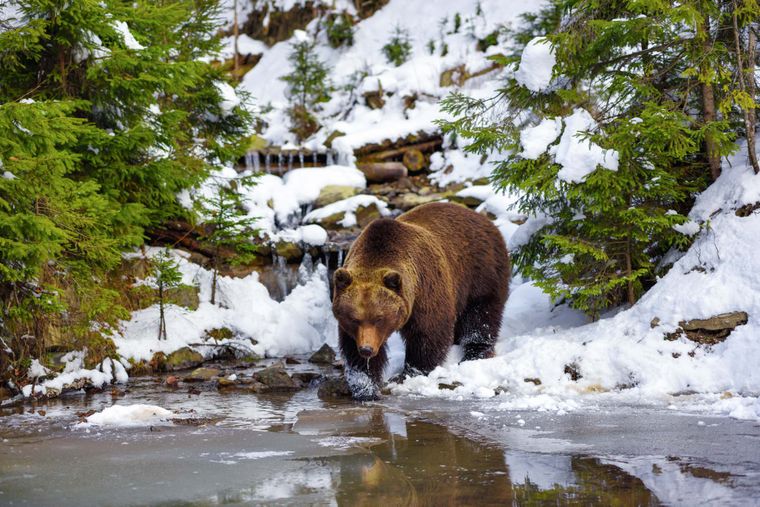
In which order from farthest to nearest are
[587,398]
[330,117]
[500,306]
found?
[330,117], [500,306], [587,398]

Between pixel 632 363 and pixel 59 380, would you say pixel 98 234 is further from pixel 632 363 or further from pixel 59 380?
pixel 632 363

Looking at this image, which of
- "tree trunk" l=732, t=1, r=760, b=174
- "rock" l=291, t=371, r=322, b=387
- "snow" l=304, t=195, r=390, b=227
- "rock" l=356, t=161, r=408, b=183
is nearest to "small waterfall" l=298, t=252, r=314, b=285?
"snow" l=304, t=195, r=390, b=227

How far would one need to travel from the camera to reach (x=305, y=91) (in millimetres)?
29641

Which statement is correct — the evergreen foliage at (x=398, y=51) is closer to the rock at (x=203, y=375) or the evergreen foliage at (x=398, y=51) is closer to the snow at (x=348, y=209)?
the snow at (x=348, y=209)

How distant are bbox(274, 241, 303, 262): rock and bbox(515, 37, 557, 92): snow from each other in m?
6.72

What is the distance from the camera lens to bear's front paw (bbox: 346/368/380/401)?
7777 mm

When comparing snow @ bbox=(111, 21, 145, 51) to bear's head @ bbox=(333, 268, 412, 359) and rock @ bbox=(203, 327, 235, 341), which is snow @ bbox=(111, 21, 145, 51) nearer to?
rock @ bbox=(203, 327, 235, 341)

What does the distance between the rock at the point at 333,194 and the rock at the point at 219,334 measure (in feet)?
23.1

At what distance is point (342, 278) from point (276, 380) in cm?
190

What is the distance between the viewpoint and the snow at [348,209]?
697 inches

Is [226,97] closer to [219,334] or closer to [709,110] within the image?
[219,334]

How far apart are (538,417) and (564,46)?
504cm

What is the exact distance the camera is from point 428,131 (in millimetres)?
23766

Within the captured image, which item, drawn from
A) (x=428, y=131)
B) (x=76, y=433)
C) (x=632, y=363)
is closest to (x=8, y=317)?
(x=76, y=433)
